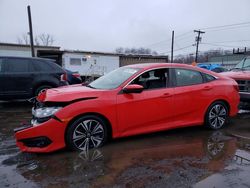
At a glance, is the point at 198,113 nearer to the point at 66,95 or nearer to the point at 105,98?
the point at 105,98

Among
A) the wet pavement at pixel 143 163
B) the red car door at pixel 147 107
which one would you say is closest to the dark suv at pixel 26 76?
the wet pavement at pixel 143 163

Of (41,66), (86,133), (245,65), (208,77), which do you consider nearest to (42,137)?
(86,133)

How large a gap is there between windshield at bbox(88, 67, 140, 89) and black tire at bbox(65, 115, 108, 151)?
31.5 inches

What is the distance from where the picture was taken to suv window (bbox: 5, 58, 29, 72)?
8.51 metres

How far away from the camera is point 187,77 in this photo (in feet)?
18.5

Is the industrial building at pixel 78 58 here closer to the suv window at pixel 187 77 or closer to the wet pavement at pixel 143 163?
the wet pavement at pixel 143 163

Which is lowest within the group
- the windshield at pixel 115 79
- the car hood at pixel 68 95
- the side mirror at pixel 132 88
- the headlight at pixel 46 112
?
the headlight at pixel 46 112

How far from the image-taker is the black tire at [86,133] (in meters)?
4.41

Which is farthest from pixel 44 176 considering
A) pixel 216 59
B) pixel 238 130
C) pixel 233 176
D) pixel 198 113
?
pixel 216 59

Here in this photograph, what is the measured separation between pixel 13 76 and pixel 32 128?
4812 mm

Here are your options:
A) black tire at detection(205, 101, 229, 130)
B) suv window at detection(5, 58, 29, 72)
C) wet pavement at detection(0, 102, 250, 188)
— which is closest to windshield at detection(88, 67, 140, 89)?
wet pavement at detection(0, 102, 250, 188)

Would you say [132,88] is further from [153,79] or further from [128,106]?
[153,79]

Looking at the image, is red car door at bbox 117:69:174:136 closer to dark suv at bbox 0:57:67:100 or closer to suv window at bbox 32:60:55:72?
dark suv at bbox 0:57:67:100

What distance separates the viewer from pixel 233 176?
3652mm
